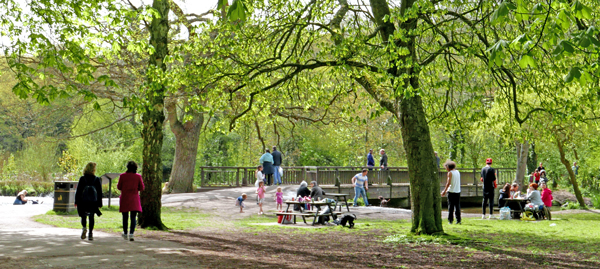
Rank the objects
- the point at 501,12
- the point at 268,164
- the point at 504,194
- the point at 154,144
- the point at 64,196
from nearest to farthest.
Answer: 1. the point at 501,12
2. the point at 154,144
3. the point at 64,196
4. the point at 504,194
5. the point at 268,164

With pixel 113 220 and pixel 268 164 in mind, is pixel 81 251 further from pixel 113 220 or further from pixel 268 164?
pixel 268 164

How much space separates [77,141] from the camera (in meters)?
37.0

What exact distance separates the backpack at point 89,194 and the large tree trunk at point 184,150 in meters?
15.2

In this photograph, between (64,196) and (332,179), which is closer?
(64,196)

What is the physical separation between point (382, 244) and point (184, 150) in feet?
54.2

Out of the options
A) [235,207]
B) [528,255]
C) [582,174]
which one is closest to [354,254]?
[528,255]

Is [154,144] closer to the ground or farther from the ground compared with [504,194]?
farther from the ground

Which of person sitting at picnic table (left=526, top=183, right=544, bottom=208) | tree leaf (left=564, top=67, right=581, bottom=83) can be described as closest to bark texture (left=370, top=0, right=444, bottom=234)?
person sitting at picnic table (left=526, top=183, right=544, bottom=208)

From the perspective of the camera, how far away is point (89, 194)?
385 inches

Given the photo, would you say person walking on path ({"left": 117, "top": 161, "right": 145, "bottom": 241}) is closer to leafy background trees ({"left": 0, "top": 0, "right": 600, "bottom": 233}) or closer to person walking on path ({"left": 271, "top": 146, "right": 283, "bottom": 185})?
leafy background trees ({"left": 0, "top": 0, "right": 600, "bottom": 233})

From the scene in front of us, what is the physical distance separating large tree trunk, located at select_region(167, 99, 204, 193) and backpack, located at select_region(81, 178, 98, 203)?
1522cm

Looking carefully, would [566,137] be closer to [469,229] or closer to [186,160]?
[469,229]

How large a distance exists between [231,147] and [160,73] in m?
38.3

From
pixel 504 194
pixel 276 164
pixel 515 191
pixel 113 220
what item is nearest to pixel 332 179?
pixel 276 164
